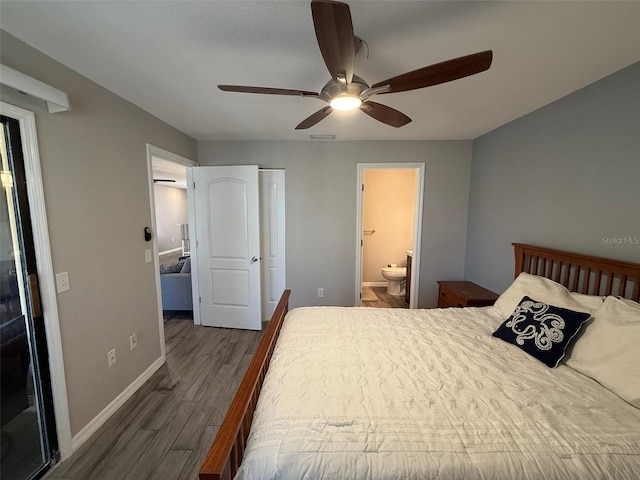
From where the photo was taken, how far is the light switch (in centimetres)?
151

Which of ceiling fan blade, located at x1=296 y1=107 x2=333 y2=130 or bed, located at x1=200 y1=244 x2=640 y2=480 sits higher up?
ceiling fan blade, located at x1=296 y1=107 x2=333 y2=130

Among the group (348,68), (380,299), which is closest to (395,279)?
(380,299)

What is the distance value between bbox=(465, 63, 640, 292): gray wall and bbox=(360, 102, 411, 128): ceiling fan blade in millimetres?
1297

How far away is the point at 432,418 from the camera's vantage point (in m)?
1.00

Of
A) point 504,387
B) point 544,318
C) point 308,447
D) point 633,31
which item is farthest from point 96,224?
point 633,31

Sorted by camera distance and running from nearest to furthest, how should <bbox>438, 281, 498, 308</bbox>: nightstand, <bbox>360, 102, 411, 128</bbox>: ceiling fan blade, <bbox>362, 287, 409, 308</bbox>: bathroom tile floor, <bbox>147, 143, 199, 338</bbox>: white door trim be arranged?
<bbox>360, 102, 411, 128</bbox>: ceiling fan blade, <bbox>147, 143, 199, 338</bbox>: white door trim, <bbox>438, 281, 498, 308</bbox>: nightstand, <bbox>362, 287, 409, 308</bbox>: bathroom tile floor

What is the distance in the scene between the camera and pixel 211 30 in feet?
4.12

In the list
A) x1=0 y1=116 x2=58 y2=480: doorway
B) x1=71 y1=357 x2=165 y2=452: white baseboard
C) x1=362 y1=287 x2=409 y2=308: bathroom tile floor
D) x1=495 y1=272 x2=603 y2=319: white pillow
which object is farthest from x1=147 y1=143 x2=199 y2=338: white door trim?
x1=495 y1=272 x2=603 y2=319: white pillow

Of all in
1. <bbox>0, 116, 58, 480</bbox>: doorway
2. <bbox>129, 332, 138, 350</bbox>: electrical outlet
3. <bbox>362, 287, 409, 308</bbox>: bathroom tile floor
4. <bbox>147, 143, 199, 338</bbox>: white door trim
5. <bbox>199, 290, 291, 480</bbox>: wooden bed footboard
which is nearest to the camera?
<bbox>199, 290, 291, 480</bbox>: wooden bed footboard

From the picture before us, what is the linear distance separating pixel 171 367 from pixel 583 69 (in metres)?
3.99

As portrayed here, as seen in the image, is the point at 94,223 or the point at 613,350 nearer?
the point at 613,350

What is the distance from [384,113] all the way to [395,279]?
11.0 feet

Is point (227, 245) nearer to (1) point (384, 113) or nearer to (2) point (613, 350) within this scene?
(1) point (384, 113)

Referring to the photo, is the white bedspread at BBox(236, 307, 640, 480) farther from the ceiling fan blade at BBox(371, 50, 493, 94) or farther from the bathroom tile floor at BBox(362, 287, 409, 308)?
the bathroom tile floor at BBox(362, 287, 409, 308)
